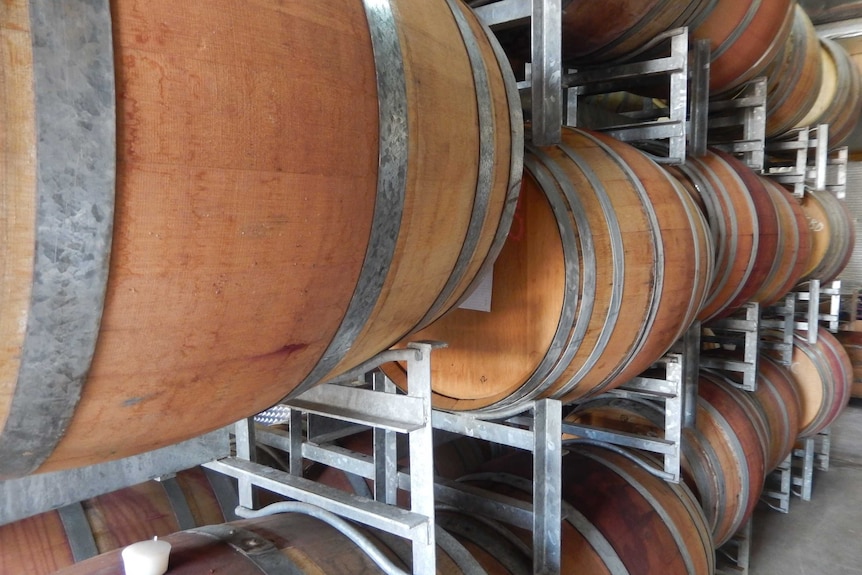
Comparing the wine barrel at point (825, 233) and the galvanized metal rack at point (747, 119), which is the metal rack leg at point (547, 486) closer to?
the galvanized metal rack at point (747, 119)

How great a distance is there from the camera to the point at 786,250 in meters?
3.54

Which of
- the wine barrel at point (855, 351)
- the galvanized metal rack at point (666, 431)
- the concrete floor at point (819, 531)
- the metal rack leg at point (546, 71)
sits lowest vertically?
the concrete floor at point (819, 531)

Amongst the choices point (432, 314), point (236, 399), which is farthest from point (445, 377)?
point (236, 399)

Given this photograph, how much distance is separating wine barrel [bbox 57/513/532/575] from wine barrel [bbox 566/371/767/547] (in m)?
1.40

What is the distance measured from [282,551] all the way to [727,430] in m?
2.49

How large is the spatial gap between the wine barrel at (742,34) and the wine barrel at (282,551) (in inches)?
98.5

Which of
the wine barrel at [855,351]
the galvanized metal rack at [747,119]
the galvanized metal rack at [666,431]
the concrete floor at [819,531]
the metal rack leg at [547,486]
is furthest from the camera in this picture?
the wine barrel at [855,351]

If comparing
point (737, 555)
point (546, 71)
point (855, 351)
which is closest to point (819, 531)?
point (737, 555)

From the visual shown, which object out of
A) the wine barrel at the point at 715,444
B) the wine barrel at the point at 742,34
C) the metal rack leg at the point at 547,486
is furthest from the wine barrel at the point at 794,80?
the metal rack leg at the point at 547,486

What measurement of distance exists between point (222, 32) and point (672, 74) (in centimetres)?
222

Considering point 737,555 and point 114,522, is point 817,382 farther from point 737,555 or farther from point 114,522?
point 114,522

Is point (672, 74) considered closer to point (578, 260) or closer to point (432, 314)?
point (578, 260)

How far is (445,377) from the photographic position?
170 centimetres

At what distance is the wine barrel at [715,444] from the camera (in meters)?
2.65
